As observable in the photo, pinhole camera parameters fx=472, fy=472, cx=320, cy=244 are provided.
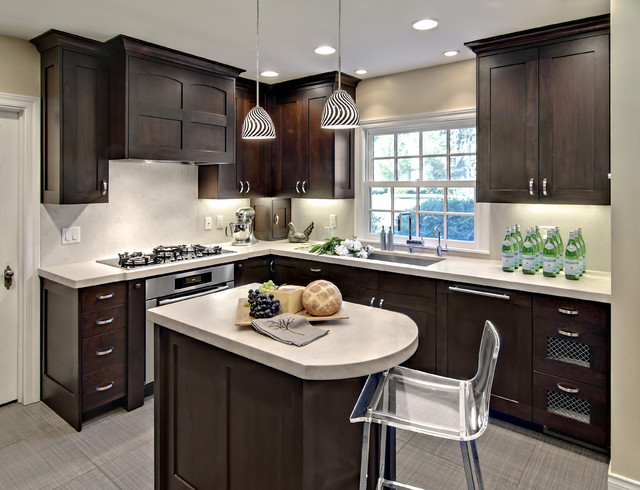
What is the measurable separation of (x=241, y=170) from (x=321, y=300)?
276 cm

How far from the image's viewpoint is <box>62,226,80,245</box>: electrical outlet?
346cm

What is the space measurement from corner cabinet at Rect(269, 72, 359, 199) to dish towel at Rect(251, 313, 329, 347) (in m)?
2.53

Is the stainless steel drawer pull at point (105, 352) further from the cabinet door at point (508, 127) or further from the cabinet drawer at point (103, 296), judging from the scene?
the cabinet door at point (508, 127)

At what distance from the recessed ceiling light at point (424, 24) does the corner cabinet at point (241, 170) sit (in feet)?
6.28

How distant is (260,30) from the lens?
3086 mm

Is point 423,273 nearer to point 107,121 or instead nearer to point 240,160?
point 240,160

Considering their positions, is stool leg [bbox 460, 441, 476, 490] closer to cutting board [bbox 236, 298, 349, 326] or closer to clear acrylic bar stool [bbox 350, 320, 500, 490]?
clear acrylic bar stool [bbox 350, 320, 500, 490]

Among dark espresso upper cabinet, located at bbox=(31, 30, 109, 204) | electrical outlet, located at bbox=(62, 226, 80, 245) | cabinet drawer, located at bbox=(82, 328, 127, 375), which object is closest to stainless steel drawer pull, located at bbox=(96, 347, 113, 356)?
cabinet drawer, located at bbox=(82, 328, 127, 375)

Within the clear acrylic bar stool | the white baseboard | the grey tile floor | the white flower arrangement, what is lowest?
the grey tile floor

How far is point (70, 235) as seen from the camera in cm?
349

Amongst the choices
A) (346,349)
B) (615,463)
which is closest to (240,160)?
(346,349)

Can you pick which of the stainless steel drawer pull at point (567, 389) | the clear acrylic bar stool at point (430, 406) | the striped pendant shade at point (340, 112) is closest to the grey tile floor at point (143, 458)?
the stainless steel drawer pull at point (567, 389)

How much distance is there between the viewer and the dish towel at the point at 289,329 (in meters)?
1.76

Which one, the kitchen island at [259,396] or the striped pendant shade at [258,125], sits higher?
the striped pendant shade at [258,125]
